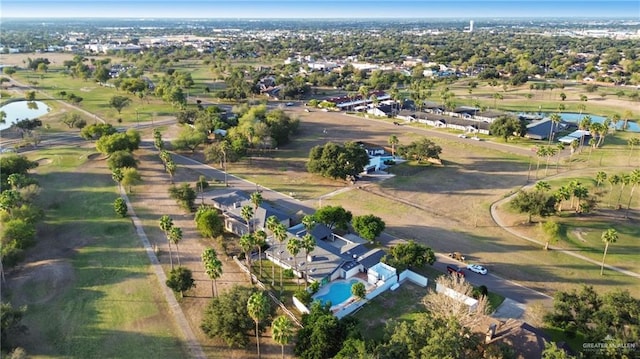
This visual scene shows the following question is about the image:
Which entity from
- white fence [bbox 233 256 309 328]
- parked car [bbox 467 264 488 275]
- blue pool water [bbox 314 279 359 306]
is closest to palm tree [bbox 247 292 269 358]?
white fence [bbox 233 256 309 328]

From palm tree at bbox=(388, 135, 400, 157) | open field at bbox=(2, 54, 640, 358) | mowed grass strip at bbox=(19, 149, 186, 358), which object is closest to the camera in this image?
mowed grass strip at bbox=(19, 149, 186, 358)

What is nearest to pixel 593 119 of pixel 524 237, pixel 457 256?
pixel 524 237

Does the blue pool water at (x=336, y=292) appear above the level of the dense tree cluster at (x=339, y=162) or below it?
below

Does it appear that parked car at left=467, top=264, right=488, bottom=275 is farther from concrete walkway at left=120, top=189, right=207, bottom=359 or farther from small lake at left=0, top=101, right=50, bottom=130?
small lake at left=0, top=101, right=50, bottom=130

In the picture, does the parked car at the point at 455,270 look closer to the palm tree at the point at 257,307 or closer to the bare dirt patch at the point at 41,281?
the palm tree at the point at 257,307

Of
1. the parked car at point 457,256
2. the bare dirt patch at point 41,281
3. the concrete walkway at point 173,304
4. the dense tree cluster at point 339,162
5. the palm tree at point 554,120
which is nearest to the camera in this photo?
the concrete walkway at point 173,304

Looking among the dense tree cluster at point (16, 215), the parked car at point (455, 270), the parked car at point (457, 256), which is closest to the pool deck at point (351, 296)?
the parked car at point (455, 270)

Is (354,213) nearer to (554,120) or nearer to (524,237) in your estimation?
(524,237)
